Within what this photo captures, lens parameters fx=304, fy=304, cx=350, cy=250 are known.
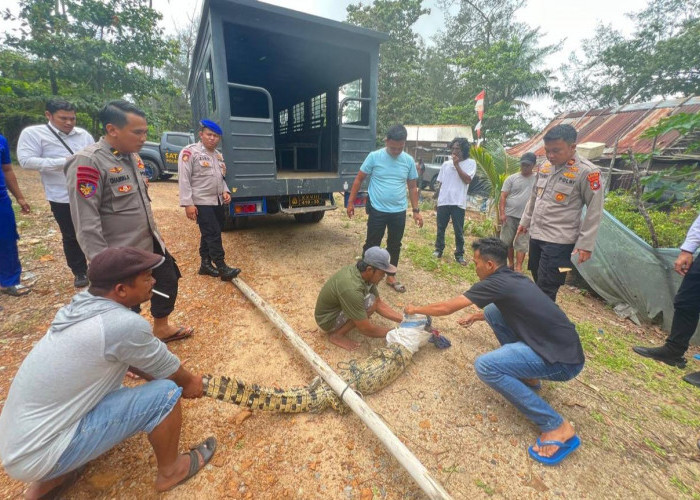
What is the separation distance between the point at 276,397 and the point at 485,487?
4.16 feet

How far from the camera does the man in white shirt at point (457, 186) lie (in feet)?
14.6

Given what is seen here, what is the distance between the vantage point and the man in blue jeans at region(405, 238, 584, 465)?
1782 mm

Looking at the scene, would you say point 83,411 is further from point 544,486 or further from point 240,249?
point 240,249

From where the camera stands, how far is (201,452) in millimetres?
1657

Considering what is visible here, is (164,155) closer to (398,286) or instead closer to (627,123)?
(398,286)

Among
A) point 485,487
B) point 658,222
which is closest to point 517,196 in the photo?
point 658,222

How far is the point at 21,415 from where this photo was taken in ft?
3.73

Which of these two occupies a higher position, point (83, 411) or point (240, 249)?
point (83, 411)

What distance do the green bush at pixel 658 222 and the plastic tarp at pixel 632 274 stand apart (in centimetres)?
77

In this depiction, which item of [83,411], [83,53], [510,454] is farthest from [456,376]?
[83,53]

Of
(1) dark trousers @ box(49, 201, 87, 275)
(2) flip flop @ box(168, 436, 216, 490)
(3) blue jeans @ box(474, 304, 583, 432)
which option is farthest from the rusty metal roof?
(1) dark trousers @ box(49, 201, 87, 275)

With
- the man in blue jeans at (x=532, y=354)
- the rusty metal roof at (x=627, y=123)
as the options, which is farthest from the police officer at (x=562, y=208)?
the rusty metal roof at (x=627, y=123)

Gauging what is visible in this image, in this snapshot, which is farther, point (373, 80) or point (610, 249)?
point (373, 80)

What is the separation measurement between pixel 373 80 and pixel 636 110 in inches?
490
